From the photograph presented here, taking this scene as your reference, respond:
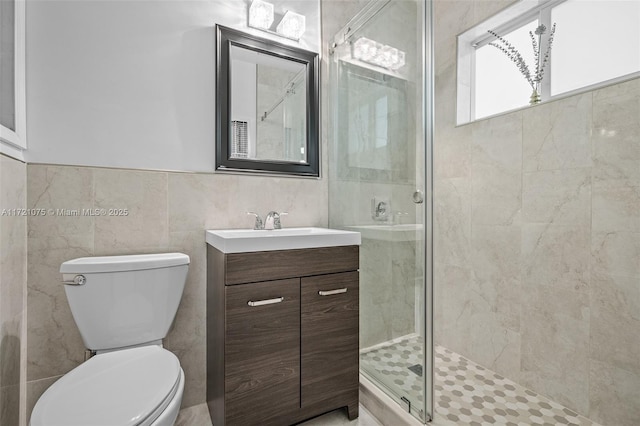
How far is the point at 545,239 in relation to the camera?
164 cm

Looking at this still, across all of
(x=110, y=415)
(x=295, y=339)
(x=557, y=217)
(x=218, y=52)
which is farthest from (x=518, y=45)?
(x=110, y=415)

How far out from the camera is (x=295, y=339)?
132 cm

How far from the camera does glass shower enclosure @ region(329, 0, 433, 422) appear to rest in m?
1.29

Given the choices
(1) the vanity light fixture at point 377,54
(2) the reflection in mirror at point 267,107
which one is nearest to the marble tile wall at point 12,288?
(2) the reflection in mirror at point 267,107

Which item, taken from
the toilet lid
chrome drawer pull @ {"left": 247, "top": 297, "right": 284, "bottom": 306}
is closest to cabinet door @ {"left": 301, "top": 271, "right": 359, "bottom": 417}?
chrome drawer pull @ {"left": 247, "top": 297, "right": 284, "bottom": 306}

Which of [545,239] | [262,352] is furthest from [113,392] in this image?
[545,239]

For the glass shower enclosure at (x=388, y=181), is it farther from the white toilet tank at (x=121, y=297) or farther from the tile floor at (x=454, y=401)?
the white toilet tank at (x=121, y=297)

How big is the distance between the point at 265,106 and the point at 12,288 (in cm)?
136

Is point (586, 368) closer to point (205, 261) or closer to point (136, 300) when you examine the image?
point (205, 261)

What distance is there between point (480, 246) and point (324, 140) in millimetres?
1199

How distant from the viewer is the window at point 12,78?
43.2 inches

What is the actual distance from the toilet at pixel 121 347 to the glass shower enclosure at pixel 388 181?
927 mm

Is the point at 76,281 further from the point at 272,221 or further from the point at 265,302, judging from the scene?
the point at 272,221

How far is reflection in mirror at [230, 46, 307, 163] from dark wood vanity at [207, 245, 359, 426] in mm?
655
